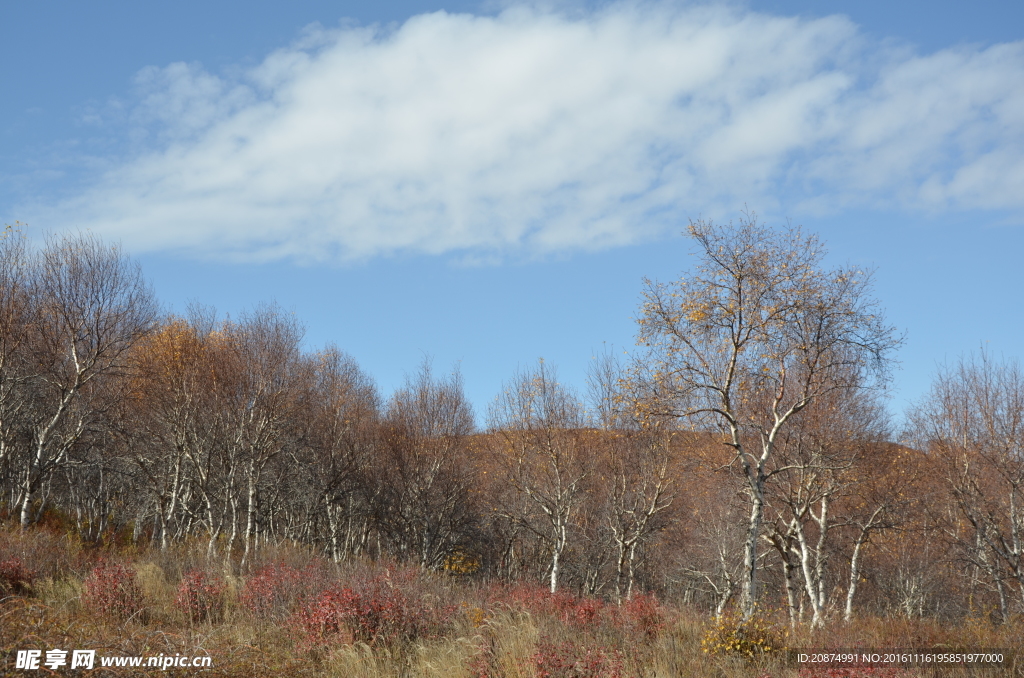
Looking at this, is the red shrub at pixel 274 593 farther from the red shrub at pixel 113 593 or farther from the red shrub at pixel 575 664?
the red shrub at pixel 575 664

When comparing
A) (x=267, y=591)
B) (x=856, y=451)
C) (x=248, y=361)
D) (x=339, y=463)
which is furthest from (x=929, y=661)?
(x=339, y=463)

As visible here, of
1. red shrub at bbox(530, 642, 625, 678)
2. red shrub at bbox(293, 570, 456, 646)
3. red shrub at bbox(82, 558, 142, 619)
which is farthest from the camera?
red shrub at bbox(82, 558, 142, 619)

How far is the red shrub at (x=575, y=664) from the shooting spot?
9.75 metres

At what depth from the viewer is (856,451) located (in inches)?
975

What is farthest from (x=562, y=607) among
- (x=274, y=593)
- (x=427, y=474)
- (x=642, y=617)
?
(x=427, y=474)

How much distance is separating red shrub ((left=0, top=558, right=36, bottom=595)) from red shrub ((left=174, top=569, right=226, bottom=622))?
328 cm

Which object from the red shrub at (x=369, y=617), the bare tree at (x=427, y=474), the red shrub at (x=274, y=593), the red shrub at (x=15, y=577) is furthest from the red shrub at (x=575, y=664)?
the bare tree at (x=427, y=474)

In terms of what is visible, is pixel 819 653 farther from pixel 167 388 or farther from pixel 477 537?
pixel 477 537

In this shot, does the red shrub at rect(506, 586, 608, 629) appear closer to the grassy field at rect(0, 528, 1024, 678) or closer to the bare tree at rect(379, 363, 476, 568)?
the grassy field at rect(0, 528, 1024, 678)

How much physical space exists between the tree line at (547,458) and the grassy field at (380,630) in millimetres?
4575

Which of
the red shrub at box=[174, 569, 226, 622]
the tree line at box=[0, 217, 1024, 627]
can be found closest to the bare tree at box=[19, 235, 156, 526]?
the tree line at box=[0, 217, 1024, 627]

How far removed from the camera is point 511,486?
3144 cm

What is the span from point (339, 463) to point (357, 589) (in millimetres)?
18372

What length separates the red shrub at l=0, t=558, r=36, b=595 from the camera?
14.1m
